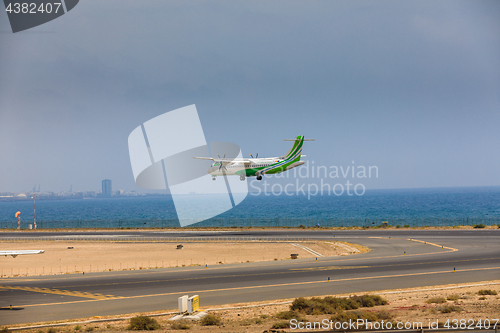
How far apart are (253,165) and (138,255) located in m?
24.5

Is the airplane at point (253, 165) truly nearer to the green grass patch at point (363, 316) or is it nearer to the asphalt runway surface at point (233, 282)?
the asphalt runway surface at point (233, 282)

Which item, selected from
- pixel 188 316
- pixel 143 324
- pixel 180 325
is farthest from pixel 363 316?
pixel 143 324

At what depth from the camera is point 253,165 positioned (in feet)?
197

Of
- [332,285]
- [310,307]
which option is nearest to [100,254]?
[332,285]

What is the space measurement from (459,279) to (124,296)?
32675 millimetres

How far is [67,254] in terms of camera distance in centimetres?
6619

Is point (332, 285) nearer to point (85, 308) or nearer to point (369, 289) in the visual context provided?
point (369, 289)

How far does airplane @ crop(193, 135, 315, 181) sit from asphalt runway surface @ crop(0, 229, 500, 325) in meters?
14.8

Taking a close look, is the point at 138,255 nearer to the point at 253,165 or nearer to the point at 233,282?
the point at 253,165

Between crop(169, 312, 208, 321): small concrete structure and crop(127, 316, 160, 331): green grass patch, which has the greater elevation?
crop(127, 316, 160, 331): green grass patch

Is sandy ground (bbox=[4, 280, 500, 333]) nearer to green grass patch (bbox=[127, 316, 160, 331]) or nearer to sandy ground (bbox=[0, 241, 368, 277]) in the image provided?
green grass patch (bbox=[127, 316, 160, 331])

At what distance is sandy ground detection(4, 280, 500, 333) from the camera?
2423 centimetres

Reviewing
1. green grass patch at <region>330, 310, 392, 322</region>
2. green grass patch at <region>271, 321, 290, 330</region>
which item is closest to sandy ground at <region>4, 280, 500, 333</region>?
green grass patch at <region>271, 321, 290, 330</region>

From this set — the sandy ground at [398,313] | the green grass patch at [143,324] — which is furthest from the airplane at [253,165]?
the green grass patch at [143,324]
